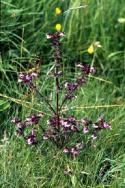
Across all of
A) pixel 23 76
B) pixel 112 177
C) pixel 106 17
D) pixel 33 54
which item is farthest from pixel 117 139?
pixel 106 17

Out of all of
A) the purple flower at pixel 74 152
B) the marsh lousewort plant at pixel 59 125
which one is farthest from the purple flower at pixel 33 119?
the purple flower at pixel 74 152

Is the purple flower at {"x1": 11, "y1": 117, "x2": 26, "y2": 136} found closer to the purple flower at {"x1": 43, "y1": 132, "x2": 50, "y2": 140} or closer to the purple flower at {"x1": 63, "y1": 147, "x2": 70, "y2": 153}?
the purple flower at {"x1": 43, "y1": 132, "x2": 50, "y2": 140}

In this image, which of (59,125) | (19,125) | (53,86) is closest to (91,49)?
(53,86)

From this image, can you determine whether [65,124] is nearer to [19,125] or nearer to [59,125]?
[59,125]

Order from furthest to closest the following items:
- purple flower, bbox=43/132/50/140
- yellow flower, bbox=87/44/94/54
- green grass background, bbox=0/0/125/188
Answer: yellow flower, bbox=87/44/94/54 < purple flower, bbox=43/132/50/140 < green grass background, bbox=0/0/125/188

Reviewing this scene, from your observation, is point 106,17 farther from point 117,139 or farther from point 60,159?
point 60,159

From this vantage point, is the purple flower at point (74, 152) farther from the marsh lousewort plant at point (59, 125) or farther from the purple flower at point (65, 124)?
the purple flower at point (65, 124)

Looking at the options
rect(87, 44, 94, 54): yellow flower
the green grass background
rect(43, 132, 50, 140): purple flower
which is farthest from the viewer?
rect(87, 44, 94, 54): yellow flower

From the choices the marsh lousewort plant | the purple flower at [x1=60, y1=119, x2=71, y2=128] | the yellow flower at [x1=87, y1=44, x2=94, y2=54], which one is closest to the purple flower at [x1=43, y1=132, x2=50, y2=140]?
the marsh lousewort plant
